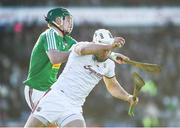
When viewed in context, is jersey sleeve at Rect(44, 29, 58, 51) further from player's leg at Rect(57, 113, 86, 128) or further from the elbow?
player's leg at Rect(57, 113, 86, 128)

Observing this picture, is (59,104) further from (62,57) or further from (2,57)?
(2,57)

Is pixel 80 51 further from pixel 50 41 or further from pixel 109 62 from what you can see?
pixel 50 41

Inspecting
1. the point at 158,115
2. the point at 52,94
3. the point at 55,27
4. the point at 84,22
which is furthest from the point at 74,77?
the point at 84,22

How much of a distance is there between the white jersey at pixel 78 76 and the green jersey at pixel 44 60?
0.44 meters

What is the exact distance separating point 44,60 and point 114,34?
10.2 m

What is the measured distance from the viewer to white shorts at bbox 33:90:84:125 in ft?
21.7

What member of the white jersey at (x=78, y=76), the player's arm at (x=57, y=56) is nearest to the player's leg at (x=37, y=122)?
the white jersey at (x=78, y=76)

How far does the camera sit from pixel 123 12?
58.5 feet

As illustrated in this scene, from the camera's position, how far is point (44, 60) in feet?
24.1

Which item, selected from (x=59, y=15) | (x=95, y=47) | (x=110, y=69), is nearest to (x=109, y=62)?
(x=110, y=69)

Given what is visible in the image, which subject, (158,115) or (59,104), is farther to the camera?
(158,115)

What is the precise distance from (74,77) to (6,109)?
10.3 m

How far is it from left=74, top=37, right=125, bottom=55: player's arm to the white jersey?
17 cm

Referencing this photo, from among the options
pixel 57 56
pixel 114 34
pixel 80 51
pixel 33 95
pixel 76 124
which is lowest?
pixel 114 34
